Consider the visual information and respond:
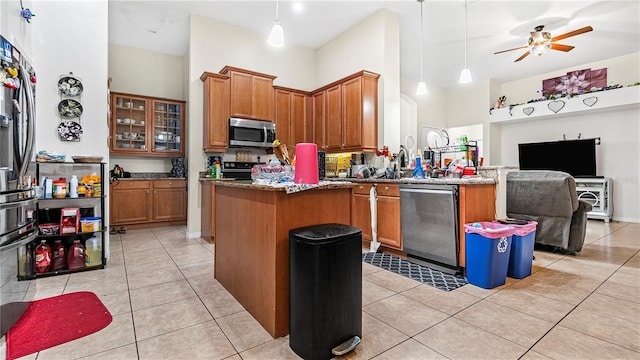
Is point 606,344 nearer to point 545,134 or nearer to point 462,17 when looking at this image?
point 462,17

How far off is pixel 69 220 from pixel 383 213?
3342mm

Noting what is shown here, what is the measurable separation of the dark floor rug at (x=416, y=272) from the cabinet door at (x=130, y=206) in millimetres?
4007

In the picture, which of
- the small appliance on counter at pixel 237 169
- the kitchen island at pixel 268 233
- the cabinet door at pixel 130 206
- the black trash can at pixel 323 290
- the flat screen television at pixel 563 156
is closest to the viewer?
the black trash can at pixel 323 290

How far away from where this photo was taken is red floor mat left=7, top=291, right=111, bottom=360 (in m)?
1.71

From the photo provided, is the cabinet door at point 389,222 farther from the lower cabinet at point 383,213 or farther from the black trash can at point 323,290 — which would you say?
the black trash can at point 323,290

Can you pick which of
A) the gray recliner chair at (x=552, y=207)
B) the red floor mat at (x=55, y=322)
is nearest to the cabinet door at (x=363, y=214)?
the gray recliner chair at (x=552, y=207)

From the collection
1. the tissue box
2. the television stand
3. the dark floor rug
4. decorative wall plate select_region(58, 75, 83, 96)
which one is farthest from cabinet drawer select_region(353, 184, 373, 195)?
the television stand

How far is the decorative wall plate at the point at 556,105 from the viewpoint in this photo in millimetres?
6470

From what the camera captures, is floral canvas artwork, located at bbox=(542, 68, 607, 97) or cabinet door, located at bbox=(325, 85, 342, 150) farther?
floral canvas artwork, located at bbox=(542, 68, 607, 97)

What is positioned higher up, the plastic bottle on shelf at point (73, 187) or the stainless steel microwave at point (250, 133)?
the stainless steel microwave at point (250, 133)

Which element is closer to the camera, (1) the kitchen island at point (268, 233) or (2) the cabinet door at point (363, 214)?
(1) the kitchen island at point (268, 233)

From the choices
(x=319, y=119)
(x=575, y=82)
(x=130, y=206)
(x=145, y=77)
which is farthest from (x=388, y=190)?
(x=575, y=82)

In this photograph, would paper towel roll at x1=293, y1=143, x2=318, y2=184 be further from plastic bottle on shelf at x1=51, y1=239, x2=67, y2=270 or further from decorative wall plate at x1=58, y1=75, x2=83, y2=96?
decorative wall plate at x1=58, y1=75, x2=83, y2=96

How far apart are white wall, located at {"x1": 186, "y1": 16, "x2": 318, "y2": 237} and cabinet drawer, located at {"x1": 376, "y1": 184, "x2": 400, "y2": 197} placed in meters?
2.87
